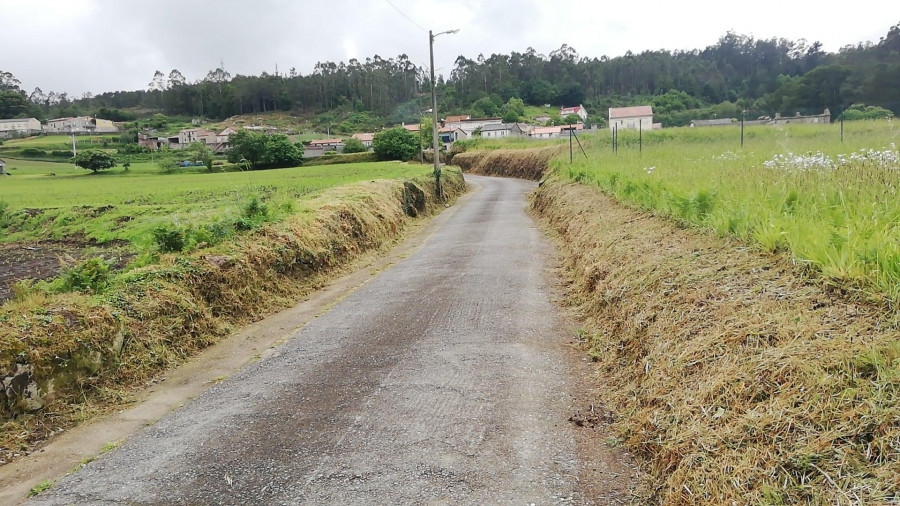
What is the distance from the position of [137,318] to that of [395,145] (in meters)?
54.2

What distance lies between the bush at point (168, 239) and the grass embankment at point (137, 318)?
0.38m

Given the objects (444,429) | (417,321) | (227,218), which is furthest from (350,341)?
(227,218)

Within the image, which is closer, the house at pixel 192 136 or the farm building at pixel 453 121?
the house at pixel 192 136

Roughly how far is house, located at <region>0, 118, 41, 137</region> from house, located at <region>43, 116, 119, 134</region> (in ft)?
11.0

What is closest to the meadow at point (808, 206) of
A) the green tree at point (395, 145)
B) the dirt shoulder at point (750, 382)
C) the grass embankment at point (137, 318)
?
the dirt shoulder at point (750, 382)

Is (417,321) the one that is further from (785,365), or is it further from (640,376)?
(785,365)

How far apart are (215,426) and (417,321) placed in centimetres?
339

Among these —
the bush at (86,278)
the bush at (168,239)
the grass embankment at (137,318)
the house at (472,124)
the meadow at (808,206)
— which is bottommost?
the grass embankment at (137,318)

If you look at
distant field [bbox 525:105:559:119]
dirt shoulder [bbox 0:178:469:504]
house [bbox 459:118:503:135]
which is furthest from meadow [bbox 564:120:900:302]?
distant field [bbox 525:105:559:119]

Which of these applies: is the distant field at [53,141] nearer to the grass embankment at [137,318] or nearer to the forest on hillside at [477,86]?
the forest on hillside at [477,86]

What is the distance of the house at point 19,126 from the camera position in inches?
3723

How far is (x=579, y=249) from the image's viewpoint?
11188mm

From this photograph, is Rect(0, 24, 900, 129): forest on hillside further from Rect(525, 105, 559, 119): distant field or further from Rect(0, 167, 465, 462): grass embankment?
Rect(0, 167, 465, 462): grass embankment

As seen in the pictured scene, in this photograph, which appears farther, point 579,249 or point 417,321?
point 579,249
